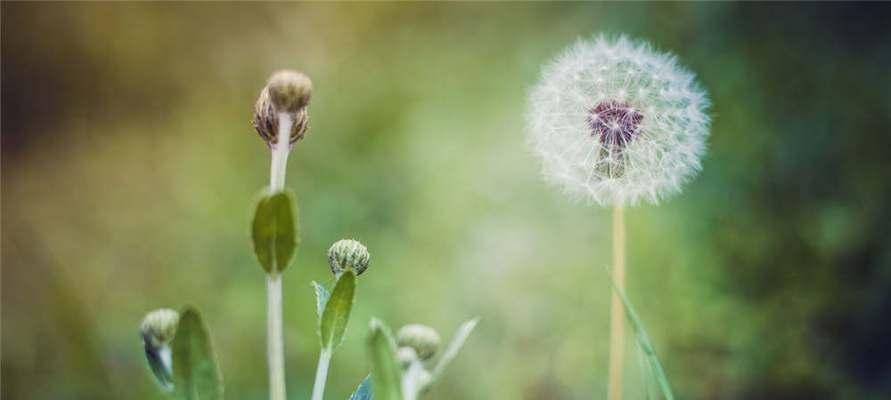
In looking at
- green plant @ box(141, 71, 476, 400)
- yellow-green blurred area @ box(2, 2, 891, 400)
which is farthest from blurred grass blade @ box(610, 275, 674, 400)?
yellow-green blurred area @ box(2, 2, 891, 400)

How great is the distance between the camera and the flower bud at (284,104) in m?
0.55

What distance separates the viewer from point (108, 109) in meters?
1.59

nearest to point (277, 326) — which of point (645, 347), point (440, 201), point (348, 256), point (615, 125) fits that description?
point (348, 256)

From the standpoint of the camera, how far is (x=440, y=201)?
1591 millimetres

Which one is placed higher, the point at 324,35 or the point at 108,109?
the point at 324,35

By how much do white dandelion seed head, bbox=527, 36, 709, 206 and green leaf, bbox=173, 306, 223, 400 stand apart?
40 centimetres

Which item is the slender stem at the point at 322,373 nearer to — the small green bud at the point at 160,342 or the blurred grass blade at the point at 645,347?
the small green bud at the point at 160,342

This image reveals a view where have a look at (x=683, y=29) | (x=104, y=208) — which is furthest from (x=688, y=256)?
(x=104, y=208)

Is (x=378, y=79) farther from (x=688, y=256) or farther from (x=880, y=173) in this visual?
(x=880, y=173)

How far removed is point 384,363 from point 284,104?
0.18 metres

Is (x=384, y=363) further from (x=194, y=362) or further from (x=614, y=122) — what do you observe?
(x=614, y=122)

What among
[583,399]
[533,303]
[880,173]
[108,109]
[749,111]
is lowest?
[583,399]

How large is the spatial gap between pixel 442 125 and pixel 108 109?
635mm

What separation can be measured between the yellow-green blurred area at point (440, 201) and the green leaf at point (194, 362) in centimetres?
94
